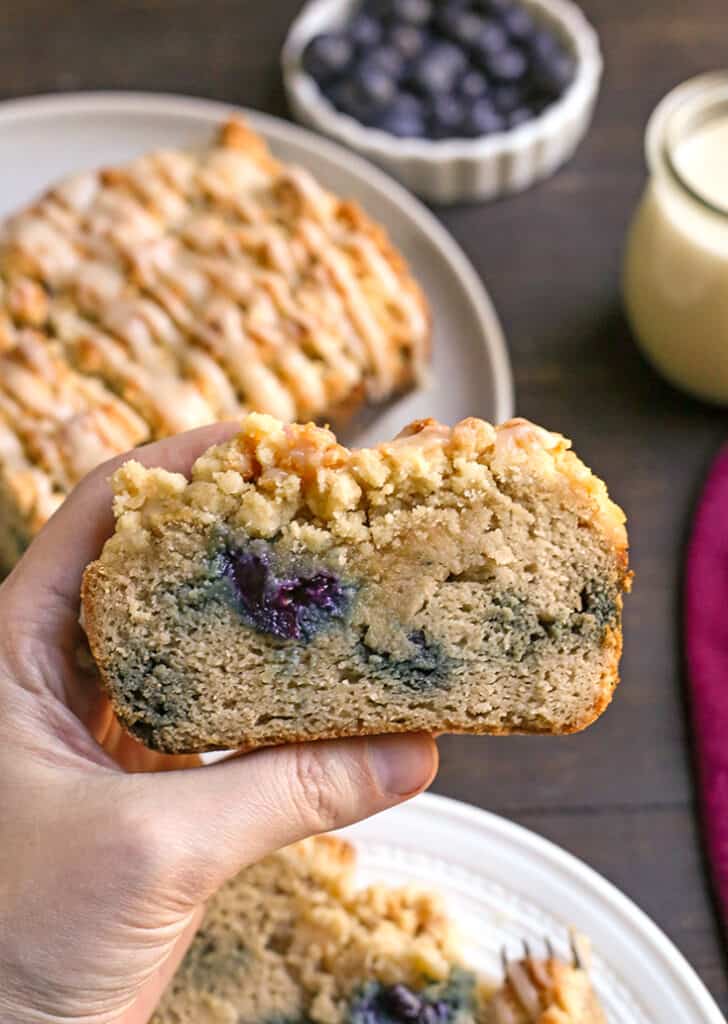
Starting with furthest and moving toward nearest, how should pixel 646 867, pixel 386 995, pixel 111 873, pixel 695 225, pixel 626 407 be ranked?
pixel 626 407 → pixel 695 225 → pixel 646 867 → pixel 386 995 → pixel 111 873

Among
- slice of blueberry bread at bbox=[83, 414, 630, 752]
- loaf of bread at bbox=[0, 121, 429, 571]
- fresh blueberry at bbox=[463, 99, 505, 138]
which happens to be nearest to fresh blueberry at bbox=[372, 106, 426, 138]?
fresh blueberry at bbox=[463, 99, 505, 138]

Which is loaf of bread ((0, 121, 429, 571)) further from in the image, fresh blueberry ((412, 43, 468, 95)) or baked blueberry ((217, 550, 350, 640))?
baked blueberry ((217, 550, 350, 640))

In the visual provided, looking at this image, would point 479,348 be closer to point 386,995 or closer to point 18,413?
point 18,413

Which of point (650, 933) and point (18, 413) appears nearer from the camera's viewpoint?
point (650, 933)

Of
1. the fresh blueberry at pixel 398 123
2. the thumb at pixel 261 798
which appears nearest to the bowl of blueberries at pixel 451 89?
the fresh blueberry at pixel 398 123

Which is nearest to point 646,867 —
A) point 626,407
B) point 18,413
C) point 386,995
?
point 386,995
